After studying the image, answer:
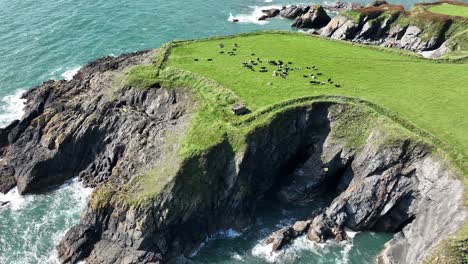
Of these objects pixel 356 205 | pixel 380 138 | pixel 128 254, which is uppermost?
pixel 380 138

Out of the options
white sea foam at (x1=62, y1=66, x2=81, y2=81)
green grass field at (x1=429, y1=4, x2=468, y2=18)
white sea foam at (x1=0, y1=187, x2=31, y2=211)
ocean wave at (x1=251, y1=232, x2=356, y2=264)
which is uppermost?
green grass field at (x1=429, y1=4, x2=468, y2=18)

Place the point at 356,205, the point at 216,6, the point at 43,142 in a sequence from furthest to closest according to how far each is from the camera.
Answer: the point at 216,6
the point at 43,142
the point at 356,205

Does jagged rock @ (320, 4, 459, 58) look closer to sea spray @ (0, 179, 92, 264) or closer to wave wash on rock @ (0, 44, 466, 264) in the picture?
wave wash on rock @ (0, 44, 466, 264)

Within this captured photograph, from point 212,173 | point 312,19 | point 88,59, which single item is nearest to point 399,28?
point 312,19

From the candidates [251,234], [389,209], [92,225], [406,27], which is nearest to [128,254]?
[92,225]

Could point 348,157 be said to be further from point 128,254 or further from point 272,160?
point 128,254

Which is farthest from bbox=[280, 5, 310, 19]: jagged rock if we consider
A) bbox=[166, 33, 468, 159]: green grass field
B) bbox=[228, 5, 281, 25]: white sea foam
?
bbox=[166, 33, 468, 159]: green grass field
